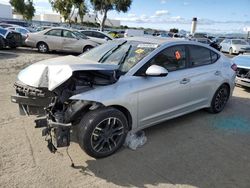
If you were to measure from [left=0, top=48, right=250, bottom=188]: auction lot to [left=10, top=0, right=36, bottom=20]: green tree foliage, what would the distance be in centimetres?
4743

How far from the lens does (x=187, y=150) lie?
4051 millimetres

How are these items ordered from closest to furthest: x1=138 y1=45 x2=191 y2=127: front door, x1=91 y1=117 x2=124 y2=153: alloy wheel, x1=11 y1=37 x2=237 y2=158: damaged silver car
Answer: x1=11 y1=37 x2=237 y2=158: damaged silver car → x1=91 y1=117 x2=124 y2=153: alloy wheel → x1=138 y1=45 x2=191 y2=127: front door

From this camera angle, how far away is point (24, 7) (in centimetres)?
4778

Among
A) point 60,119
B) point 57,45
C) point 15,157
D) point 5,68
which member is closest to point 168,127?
point 60,119

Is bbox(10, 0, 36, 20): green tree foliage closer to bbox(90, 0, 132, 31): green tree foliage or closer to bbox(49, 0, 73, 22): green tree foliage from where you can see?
bbox(49, 0, 73, 22): green tree foliage

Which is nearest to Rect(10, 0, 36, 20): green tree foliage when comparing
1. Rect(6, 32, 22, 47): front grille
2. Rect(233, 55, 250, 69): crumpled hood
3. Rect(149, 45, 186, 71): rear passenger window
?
Rect(6, 32, 22, 47): front grille

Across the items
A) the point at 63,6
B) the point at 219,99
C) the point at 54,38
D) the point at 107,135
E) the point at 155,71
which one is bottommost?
the point at 107,135

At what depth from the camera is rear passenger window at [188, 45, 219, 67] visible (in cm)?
493

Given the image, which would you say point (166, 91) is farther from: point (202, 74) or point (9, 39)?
point (9, 39)

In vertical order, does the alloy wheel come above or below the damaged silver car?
below

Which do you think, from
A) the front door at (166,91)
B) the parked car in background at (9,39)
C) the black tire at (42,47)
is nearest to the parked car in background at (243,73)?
the front door at (166,91)

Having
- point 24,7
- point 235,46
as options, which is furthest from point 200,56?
point 24,7

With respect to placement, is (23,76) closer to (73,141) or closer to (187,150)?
(73,141)

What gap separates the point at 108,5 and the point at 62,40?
1770cm
